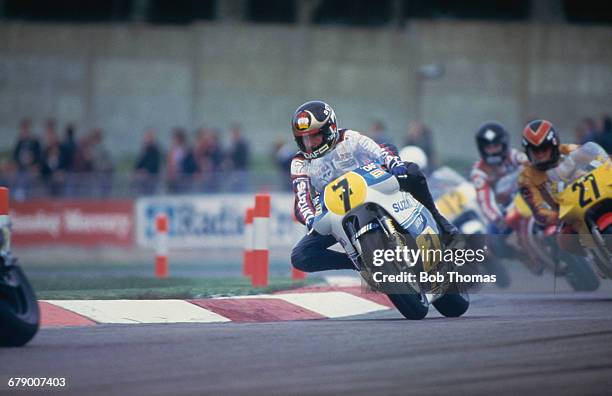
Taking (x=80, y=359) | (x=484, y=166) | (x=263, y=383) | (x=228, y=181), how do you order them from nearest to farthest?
(x=263, y=383) < (x=80, y=359) < (x=484, y=166) < (x=228, y=181)

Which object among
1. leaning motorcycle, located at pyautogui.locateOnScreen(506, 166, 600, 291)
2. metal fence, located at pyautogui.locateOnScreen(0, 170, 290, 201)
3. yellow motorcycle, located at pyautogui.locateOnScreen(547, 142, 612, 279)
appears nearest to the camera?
yellow motorcycle, located at pyautogui.locateOnScreen(547, 142, 612, 279)

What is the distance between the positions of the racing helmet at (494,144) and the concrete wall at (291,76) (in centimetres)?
1391

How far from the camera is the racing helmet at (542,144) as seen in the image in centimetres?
1316

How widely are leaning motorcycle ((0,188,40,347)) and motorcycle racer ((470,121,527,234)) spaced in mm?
8536

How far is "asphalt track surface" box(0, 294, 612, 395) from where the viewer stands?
6.68m

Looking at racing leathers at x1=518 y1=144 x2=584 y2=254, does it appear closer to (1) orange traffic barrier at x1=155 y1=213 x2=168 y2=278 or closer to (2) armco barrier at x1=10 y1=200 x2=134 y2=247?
(1) orange traffic barrier at x1=155 y1=213 x2=168 y2=278

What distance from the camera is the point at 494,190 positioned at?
53.2ft

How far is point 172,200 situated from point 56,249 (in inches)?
93.8

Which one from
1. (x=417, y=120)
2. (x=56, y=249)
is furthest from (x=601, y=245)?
(x=417, y=120)

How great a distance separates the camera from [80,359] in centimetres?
759

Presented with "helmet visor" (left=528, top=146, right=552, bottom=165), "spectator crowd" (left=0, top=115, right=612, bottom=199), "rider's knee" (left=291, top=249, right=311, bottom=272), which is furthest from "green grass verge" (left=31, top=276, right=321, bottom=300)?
"spectator crowd" (left=0, top=115, right=612, bottom=199)

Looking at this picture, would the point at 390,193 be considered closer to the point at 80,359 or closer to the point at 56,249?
the point at 80,359

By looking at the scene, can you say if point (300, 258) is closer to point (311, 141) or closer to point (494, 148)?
point (311, 141)

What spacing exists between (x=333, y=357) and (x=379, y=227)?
2348 mm
